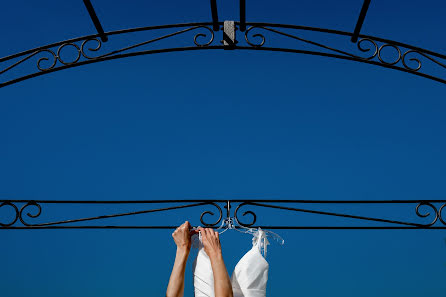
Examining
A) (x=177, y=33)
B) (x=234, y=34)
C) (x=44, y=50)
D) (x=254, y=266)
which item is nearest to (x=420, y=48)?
(x=234, y=34)

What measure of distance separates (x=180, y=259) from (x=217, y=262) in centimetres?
21

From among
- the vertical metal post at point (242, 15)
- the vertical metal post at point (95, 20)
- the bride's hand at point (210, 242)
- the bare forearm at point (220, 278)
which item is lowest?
the bare forearm at point (220, 278)

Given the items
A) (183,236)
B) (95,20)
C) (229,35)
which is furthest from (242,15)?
(183,236)

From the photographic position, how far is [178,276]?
2.94m

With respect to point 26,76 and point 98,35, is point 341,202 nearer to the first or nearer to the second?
point 98,35

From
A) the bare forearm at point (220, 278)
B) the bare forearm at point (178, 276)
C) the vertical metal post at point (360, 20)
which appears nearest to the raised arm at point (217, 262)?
the bare forearm at point (220, 278)

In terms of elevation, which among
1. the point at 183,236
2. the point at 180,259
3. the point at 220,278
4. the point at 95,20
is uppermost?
the point at 95,20

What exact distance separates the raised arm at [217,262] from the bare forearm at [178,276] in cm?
13

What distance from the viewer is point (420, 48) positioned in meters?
3.61

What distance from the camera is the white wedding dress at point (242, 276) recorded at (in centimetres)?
295

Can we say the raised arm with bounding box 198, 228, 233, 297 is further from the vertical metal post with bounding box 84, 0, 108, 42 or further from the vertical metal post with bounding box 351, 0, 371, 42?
the vertical metal post with bounding box 351, 0, 371, 42

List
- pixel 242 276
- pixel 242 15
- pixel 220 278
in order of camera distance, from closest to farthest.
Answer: pixel 220 278, pixel 242 276, pixel 242 15

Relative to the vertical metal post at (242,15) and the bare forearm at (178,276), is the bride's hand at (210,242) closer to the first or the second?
the bare forearm at (178,276)

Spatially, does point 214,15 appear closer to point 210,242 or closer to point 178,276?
point 210,242
